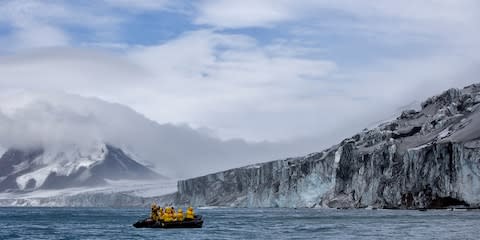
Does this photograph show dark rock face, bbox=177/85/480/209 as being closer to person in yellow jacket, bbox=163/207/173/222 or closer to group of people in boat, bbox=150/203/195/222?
group of people in boat, bbox=150/203/195/222

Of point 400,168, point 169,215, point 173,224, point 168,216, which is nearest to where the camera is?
point 173,224

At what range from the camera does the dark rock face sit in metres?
115

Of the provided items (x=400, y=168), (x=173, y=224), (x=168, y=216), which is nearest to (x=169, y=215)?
(x=168, y=216)

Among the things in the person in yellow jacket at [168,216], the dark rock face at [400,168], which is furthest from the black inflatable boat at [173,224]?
the dark rock face at [400,168]

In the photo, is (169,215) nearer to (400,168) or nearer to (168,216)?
(168,216)

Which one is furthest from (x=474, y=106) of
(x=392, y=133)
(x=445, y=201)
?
(x=445, y=201)

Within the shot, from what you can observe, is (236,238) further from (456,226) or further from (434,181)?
(434,181)

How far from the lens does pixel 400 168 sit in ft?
427

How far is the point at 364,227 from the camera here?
77562mm

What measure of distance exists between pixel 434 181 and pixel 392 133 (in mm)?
28339

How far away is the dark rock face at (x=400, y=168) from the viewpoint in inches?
4518

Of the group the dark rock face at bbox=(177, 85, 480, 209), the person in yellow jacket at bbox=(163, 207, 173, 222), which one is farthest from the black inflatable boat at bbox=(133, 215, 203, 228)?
the dark rock face at bbox=(177, 85, 480, 209)

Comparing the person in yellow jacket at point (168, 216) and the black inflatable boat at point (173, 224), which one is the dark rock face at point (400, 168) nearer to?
the black inflatable boat at point (173, 224)

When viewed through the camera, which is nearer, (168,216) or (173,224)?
(173,224)
